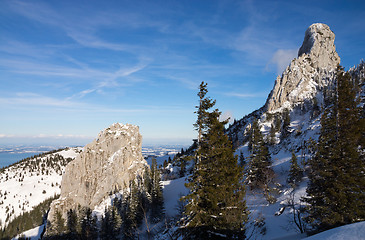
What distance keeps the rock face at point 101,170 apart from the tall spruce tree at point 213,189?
75793 mm

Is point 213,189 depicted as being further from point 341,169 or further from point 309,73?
point 309,73

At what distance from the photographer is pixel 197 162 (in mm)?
16406

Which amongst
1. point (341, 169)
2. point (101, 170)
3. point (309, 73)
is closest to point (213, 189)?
point (341, 169)

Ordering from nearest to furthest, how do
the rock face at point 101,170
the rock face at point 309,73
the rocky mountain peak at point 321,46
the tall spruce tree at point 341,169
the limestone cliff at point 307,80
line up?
the tall spruce tree at point 341,169 → the rock face at point 101,170 → the limestone cliff at point 307,80 → the rock face at point 309,73 → the rocky mountain peak at point 321,46

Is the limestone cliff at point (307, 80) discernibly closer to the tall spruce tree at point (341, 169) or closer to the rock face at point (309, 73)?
the rock face at point (309, 73)

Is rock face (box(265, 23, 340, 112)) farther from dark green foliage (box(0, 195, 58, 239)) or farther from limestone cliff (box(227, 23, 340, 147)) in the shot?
dark green foliage (box(0, 195, 58, 239))

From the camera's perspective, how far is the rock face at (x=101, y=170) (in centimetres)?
8475

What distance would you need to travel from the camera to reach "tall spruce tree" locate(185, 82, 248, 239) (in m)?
15.1

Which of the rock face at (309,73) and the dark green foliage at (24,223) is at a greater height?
the rock face at (309,73)

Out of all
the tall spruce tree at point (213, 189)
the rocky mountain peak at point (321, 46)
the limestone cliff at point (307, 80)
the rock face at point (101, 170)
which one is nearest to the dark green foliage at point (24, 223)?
the rock face at point (101, 170)

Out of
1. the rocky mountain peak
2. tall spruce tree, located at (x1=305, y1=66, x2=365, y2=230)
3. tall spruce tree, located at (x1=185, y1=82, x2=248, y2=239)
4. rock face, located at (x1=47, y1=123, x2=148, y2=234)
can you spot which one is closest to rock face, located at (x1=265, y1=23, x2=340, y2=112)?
the rocky mountain peak

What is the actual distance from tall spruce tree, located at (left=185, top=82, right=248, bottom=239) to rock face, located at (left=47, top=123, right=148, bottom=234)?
7579cm

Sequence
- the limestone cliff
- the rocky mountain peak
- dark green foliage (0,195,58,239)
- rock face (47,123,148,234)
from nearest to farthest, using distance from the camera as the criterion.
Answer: rock face (47,123,148,234) → the limestone cliff → dark green foliage (0,195,58,239) → the rocky mountain peak

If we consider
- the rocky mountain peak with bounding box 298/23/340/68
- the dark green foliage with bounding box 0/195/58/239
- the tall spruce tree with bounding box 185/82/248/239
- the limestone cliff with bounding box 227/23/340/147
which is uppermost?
the rocky mountain peak with bounding box 298/23/340/68
